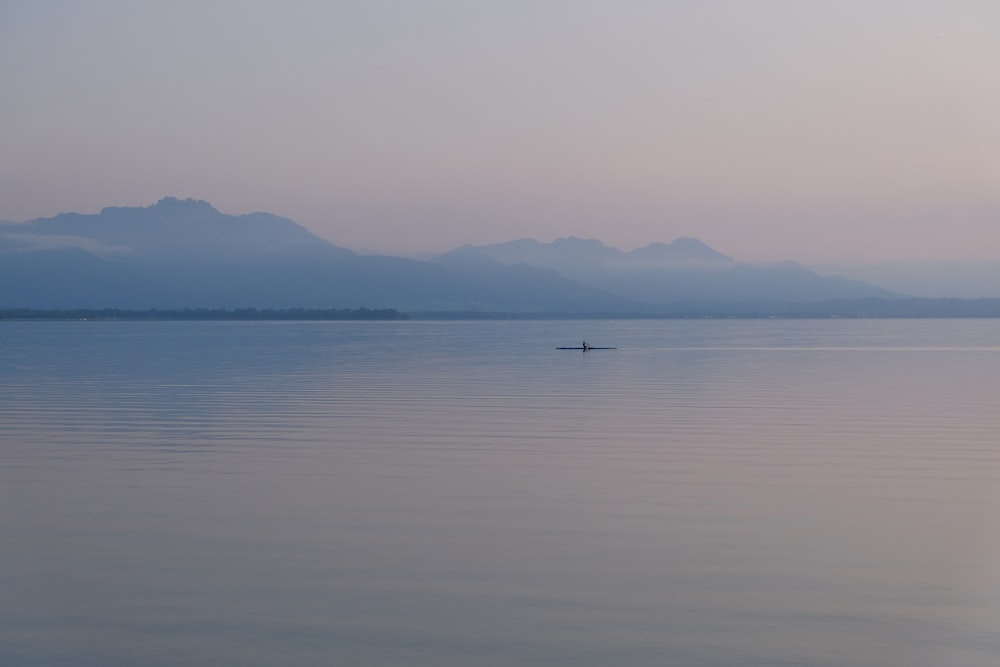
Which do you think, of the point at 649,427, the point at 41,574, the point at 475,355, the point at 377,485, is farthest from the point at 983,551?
the point at 475,355

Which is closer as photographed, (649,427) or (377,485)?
(377,485)

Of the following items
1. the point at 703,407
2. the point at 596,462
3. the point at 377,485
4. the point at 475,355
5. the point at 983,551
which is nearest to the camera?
the point at 983,551

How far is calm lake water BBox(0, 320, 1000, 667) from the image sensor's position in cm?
1334

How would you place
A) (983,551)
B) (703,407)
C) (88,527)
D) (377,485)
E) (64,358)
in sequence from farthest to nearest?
(64,358) → (703,407) → (377,485) → (88,527) → (983,551)

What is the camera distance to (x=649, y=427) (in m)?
33.7

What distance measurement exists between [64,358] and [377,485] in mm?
63915

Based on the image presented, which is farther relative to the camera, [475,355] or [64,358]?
[475,355]

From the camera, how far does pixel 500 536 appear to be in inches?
726

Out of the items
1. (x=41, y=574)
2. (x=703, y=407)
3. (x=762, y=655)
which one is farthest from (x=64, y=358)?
(x=762, y=655)

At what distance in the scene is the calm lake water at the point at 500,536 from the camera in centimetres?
1334

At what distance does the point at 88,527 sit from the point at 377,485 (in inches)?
224

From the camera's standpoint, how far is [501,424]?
114 ft

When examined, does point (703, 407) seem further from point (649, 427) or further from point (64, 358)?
point (64, 358)

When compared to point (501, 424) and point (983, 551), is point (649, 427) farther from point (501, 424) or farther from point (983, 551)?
point (983, 551)
